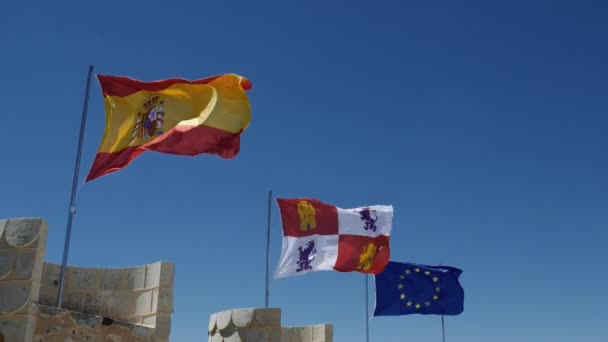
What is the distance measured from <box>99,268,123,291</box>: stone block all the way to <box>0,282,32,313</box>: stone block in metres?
5.61

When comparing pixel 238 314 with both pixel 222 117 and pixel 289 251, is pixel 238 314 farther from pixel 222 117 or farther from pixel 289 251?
pixel 222 117

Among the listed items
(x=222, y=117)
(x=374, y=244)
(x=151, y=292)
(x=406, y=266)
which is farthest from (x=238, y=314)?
(x=406, y=266)

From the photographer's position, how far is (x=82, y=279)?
52.7 ft

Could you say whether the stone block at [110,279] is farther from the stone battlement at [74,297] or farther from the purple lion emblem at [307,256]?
the purple lion emblem at [307,256]

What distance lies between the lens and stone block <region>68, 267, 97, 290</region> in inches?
631

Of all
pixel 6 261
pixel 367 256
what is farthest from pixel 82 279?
pixel 367 256

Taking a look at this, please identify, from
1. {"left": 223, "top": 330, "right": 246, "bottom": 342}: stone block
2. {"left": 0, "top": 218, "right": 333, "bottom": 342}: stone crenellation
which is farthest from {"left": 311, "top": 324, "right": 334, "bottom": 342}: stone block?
{"left": 223, "top": 330, "right": 246, "bottom": 342}: stone block

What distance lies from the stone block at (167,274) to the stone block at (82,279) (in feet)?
5.63

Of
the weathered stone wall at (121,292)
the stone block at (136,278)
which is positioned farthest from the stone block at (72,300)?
the stone block at (136,278)

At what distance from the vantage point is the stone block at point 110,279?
16031 millimetres

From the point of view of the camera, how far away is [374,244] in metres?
22.2

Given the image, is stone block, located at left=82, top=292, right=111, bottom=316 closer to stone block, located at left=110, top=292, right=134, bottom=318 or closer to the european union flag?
stone block, located at left=110, top=292, right=134, bottom=318

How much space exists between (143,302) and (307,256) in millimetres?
5737

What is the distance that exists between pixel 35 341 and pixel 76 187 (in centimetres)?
288
